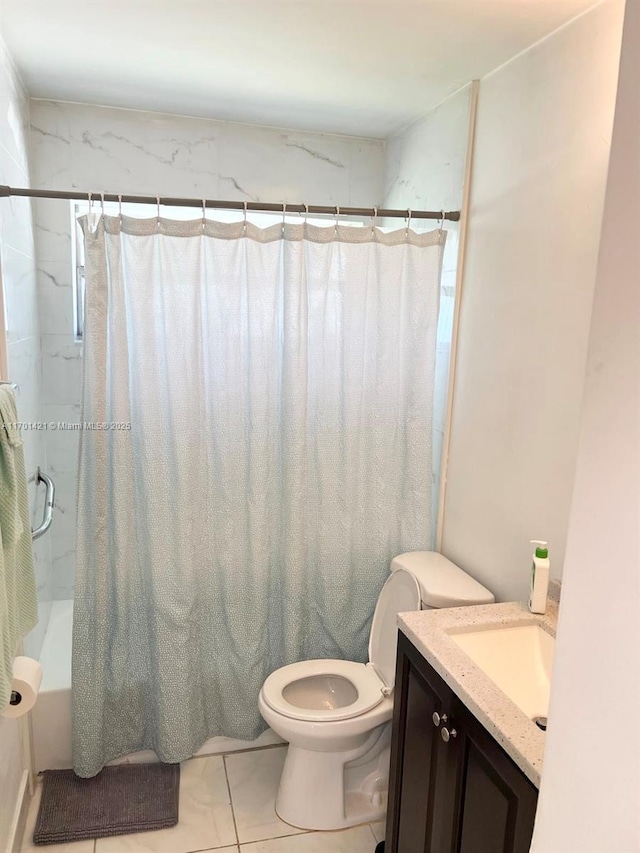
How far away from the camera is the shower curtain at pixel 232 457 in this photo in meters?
2.12

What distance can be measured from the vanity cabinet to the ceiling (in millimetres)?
1712

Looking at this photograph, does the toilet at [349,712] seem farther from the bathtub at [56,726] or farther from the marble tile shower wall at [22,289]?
the marble tile shower wall at [22,289]

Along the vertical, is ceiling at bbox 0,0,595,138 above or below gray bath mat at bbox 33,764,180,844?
above

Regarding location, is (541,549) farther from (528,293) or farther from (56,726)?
(56,726)

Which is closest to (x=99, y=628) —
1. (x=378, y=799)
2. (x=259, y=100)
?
(x=378, y=799)

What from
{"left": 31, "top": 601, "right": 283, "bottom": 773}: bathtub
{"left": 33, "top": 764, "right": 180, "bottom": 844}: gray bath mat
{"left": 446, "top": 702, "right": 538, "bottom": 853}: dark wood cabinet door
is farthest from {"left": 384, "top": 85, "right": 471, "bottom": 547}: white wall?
{"left": 33, "top": 764, "right": 180, "bottom": 844}: gray bath mat

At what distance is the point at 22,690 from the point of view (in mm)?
1659

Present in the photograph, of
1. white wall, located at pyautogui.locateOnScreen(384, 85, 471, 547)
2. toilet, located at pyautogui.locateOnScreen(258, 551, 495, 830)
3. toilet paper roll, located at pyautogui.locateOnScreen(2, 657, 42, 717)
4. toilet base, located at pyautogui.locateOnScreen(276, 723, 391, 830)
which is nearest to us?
toilet paper roll, located at pyautogui.locateOnScreen(2, 657, 42, 717)

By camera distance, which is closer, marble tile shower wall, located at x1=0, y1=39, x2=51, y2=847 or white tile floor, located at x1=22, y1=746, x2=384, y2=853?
marble tile shower wall, located at x1=0, y1=39, x2=51, y2=847

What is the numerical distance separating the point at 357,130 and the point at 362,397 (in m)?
1.24

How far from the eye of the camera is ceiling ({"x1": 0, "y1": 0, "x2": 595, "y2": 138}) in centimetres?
167

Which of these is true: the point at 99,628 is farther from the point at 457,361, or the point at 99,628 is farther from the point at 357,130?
the point at 357,130

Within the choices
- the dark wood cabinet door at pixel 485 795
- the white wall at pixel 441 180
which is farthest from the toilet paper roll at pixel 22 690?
the white wall at pixel 441 180

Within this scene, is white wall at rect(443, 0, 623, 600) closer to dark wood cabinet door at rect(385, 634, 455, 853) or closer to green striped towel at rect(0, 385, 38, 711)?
dark wood cabinet door at rect(385, 634, 455, 853)
